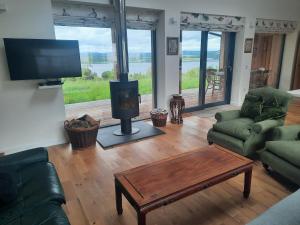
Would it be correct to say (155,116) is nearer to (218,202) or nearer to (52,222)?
(218,202)

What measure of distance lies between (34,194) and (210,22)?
15.0 feet

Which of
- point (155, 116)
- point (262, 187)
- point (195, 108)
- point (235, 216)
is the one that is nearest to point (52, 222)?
point (235, 216)

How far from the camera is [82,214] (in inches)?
78.6

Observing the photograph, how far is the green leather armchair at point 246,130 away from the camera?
109 inches

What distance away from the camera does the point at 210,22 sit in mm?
4699

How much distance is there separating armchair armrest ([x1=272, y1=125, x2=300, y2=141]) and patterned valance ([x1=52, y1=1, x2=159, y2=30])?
297 centimetres

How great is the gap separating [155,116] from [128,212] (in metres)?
2.38

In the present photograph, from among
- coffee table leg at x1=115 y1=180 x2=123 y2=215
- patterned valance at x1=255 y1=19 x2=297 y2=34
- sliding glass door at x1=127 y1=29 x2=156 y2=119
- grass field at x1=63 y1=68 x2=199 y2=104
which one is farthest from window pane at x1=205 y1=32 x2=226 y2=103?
coffee table leg at x1=115 y1=180 x2=123 y2=215

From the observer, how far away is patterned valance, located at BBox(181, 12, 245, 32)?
4.45 meters

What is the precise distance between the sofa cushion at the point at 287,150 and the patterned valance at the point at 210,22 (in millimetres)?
3032

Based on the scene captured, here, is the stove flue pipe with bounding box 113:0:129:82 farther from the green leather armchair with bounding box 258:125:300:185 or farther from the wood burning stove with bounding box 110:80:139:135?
the green leather armchair with bounding box 258:125:300:185

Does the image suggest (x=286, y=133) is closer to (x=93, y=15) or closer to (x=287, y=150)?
(x=287, y=150)

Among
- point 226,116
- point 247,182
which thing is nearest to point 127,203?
point 247,182

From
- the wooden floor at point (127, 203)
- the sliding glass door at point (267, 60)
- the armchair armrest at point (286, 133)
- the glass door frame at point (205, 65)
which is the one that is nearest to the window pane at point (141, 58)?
the glass door frame at point (205, 65)
